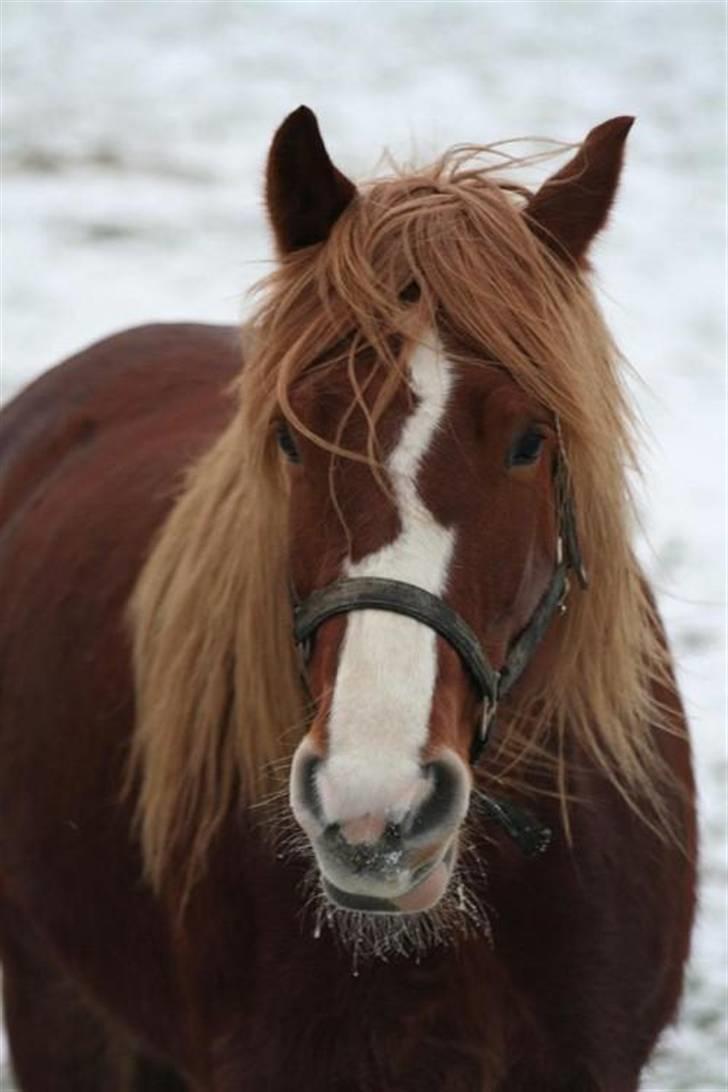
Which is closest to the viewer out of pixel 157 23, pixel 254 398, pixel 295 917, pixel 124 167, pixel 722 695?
pixel 254 398

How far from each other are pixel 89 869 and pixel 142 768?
0.27 m

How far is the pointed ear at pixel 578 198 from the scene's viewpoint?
261 centimetres

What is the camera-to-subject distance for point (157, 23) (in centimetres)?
1217

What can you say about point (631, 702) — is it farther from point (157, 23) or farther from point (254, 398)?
point (157, 23)

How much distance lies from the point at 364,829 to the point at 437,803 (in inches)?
3.6

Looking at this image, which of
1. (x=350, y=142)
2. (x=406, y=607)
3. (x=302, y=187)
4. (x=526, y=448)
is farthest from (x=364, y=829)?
(x=350, y=142)

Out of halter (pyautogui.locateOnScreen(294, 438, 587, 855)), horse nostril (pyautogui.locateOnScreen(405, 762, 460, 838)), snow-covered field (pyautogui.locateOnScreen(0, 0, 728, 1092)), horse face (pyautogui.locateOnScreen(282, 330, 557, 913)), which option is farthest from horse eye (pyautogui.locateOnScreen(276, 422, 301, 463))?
snow-covered field (pyautogui.locateOnScreen(0, 0, 728, 1092))

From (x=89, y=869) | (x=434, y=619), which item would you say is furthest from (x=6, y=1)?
(x=434, y=619)

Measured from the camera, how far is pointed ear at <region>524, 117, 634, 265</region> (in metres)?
2.61

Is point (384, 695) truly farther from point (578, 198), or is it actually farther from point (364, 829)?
point (578, 198)

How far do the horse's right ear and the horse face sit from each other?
244 millimetres

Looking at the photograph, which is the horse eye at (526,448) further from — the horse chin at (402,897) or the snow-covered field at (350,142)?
the snow-covered field at (350,142)

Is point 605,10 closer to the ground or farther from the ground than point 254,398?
farther from the ground

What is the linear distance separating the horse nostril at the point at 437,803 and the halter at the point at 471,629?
6.5 inches
